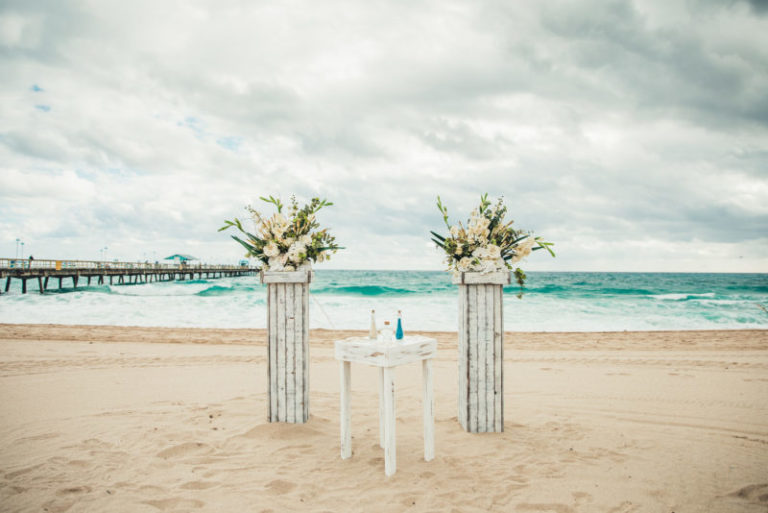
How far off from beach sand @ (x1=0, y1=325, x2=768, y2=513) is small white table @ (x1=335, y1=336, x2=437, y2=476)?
17cm

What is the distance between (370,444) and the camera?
4.16m

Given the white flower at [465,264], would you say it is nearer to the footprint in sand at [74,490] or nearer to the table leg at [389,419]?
the table leg at [389,419]

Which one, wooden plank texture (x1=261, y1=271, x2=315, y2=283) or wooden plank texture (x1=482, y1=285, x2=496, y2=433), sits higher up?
wooden plank texture (x1=261, y1=271, x2=315, y2=283)

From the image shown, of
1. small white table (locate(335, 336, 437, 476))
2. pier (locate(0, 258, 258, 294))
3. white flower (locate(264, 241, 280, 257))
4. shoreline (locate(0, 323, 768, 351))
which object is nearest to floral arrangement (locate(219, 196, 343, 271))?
white flower (locate(264, 241, 280, 257))

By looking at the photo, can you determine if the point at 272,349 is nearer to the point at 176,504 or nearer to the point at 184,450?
the point at 184,450

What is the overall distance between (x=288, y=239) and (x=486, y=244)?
2018mm

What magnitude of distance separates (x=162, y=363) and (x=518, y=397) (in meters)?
6.41

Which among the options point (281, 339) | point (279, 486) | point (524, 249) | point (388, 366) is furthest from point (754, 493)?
point (281, 339)

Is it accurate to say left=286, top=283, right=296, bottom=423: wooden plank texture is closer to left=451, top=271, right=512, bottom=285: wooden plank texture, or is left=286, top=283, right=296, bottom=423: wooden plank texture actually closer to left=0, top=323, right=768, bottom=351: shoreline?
left=451, top=271, right=512, bottom=285: wooden plank texture

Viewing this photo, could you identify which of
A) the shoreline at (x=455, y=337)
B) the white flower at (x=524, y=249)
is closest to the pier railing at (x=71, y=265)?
the shoreline at (x=455, y=337)

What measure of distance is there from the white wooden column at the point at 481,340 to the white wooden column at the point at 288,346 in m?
1.61

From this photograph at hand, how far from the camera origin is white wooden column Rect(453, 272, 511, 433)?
4270 mm

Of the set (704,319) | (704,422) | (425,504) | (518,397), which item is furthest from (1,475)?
(704,319)

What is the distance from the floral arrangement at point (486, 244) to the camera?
4.29m
